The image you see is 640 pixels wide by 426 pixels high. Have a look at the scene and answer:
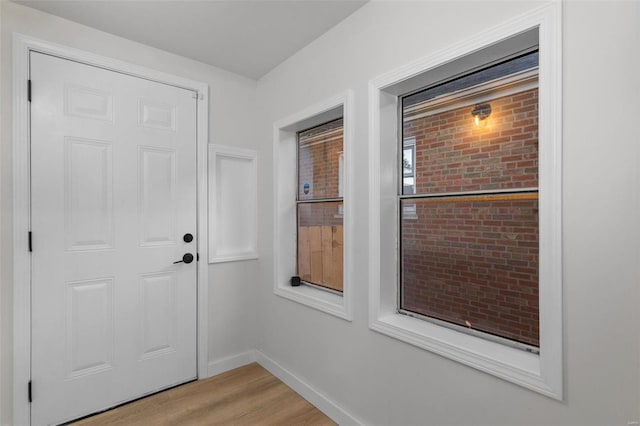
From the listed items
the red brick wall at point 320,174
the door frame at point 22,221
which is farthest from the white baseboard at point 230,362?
the red brick wall at point 320,174

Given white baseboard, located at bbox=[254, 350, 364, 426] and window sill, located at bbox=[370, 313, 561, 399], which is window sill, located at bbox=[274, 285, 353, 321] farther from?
white baseboard, located at bbox=[254, 350, 364, 426]

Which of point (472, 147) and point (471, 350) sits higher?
point (472, 147)

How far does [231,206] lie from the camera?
2744mm

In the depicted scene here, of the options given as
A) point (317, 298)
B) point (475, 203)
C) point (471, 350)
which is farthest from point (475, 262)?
point (317, 298)

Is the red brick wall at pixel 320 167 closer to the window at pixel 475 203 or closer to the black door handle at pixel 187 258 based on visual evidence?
the window at pixel 475 203

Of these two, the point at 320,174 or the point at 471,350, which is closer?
the point at 471,350

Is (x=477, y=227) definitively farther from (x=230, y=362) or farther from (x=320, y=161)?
(x=230, y=362)

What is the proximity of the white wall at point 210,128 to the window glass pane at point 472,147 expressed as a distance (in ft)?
5.22

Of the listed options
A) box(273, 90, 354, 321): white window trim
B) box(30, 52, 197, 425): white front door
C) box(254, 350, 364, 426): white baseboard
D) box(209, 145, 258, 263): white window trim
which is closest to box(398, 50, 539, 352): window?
box(273, 90, 354, 321): white window trim

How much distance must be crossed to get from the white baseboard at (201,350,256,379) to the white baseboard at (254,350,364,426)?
0.18 ft

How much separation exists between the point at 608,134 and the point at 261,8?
5.98 feet

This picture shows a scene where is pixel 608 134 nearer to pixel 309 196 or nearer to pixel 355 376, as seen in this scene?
pixel 355 376

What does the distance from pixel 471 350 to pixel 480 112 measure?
110 cm

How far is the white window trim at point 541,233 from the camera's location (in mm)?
1115
